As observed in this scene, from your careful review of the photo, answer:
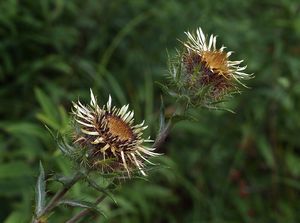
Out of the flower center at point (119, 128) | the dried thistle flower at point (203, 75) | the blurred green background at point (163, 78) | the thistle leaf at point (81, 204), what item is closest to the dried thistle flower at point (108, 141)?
the flower center at point (119, 128)

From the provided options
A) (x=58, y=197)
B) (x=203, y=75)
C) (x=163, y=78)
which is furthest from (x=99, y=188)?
(x=163, y=78)

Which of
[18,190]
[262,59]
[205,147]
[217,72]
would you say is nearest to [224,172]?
[205,147]

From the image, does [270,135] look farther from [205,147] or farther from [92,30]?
[92,30]

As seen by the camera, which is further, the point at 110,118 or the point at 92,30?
the point at 92,30

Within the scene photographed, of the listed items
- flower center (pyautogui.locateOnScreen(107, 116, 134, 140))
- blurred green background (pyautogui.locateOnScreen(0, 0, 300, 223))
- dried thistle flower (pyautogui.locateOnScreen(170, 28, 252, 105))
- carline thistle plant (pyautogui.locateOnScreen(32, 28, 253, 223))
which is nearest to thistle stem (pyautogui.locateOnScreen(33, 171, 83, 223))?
carline thistle plant (pyautogui.locateOnScreen(32, 28, 253, 223))

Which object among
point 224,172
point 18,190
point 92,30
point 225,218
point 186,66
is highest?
point 92,30

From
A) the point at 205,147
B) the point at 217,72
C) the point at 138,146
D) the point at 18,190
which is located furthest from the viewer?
the point at 205,147

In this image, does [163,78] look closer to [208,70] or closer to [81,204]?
[208,70]

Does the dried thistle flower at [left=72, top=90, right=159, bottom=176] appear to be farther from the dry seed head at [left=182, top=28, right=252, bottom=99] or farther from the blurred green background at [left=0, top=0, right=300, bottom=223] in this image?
the blurred green background at [left=0, top=0, right=300, bottom=223]
